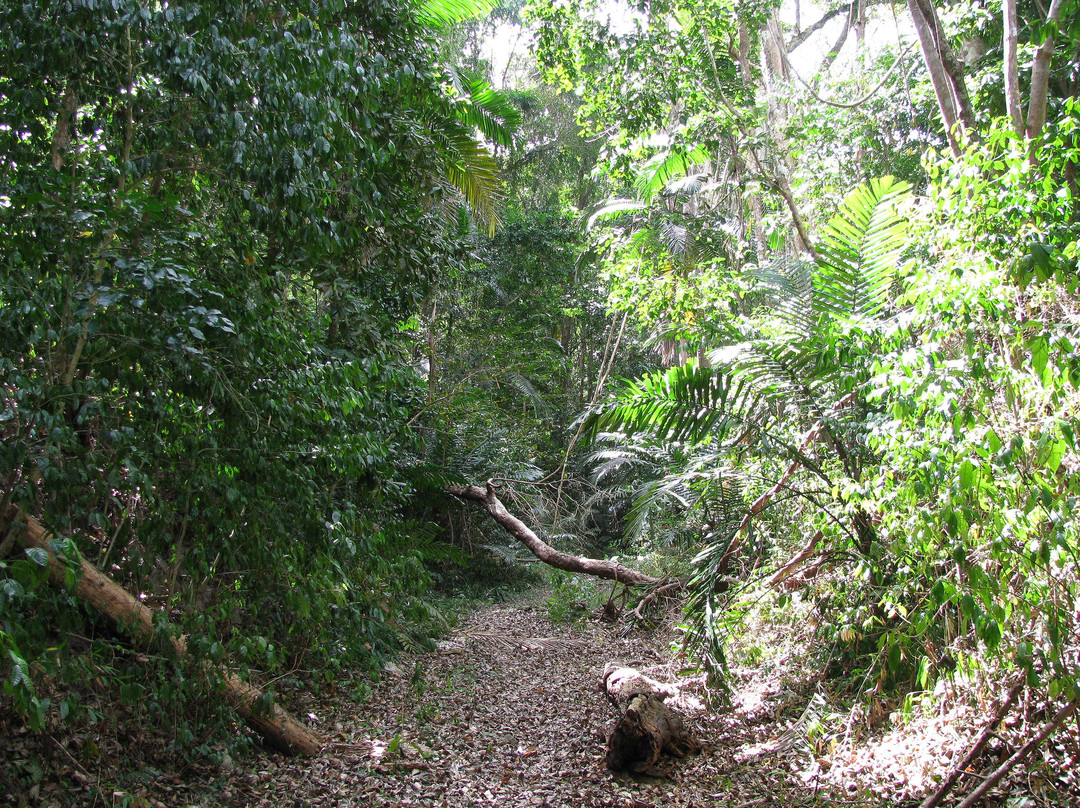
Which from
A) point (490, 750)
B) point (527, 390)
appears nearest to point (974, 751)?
point (490, 750)

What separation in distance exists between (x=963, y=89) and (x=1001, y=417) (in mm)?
2209

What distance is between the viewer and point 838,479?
3641 millimetres

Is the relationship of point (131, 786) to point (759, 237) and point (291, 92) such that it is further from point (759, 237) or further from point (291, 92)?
point (759, 237)

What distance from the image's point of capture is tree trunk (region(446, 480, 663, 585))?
7609 mm

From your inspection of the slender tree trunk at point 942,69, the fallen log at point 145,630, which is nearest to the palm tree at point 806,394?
the slender tree trunk at point 942,69

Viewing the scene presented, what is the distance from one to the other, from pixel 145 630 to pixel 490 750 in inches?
89.2

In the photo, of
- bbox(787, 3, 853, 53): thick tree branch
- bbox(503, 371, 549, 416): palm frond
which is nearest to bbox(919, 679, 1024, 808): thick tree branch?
bbox(503, 371, 549, 416): palm frond

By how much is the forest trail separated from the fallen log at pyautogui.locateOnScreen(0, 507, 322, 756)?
0.37 ft

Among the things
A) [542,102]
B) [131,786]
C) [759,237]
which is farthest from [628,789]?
[542,102]

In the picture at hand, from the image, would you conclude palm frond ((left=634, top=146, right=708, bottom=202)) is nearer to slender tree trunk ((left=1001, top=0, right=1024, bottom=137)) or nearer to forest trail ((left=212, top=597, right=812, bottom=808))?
slender tree trunk ((left=1001, top=0, right=1024, bottom=137))

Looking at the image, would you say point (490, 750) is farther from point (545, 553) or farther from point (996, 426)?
point (545, 553)

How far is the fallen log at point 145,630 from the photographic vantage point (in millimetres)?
2744

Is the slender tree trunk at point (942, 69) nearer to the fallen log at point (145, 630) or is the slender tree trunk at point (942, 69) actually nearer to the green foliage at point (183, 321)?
the green foliage at point (183, 321)

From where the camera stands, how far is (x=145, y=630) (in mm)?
3115
